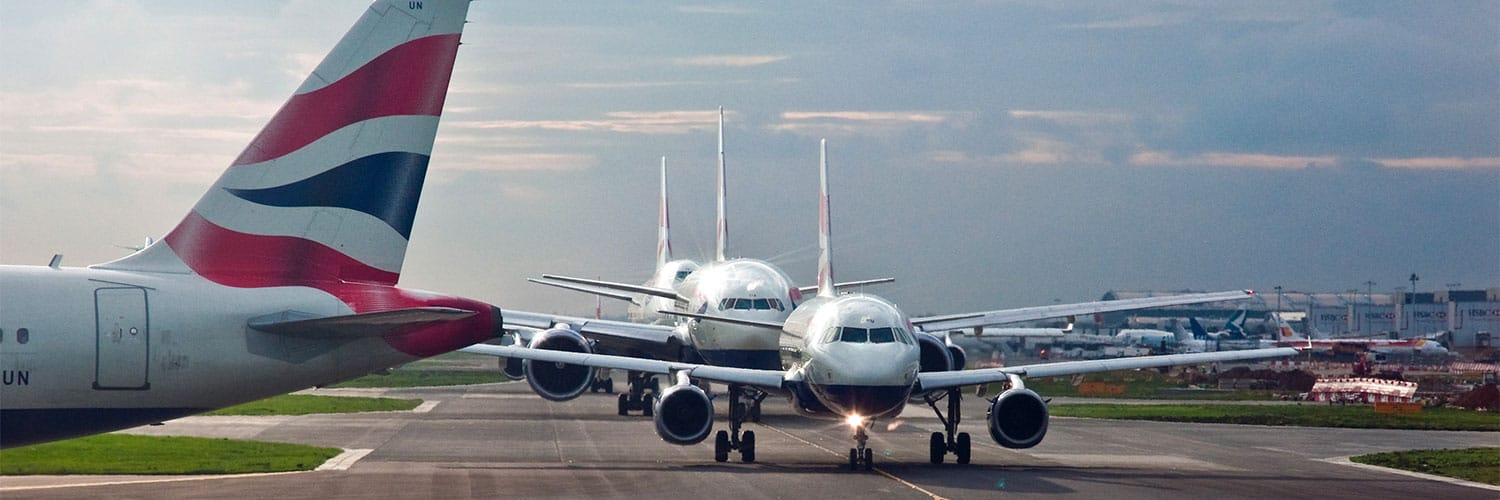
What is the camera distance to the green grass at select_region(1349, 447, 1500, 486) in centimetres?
2717

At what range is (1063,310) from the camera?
1433 inches

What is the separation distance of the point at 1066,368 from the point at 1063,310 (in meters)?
7.30

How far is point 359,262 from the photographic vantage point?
49.6 ft

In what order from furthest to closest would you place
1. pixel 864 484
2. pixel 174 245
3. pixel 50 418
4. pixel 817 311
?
pixel 817 311 → pixel 864 484 → pixel 174 245 → pixel 50 418

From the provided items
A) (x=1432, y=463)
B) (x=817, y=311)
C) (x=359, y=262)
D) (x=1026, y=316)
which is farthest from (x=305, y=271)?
(x=1026, y=316)

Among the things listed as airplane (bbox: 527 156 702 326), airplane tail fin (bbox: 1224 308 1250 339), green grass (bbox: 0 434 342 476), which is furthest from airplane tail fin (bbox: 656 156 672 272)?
airplane tail fin (bbox: 1224 308 1250 339)

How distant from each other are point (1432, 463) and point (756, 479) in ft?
43.4

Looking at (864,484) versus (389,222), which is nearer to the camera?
(389,222)

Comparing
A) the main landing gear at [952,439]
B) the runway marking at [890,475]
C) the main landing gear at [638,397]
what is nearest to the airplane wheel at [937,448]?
the main landing gear at [952,439]

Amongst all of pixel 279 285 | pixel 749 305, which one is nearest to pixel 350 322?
pixel 279 285

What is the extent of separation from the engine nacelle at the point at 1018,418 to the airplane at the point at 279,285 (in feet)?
44.8

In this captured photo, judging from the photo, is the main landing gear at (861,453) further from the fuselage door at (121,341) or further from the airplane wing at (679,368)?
the fuselage door at (121,341)

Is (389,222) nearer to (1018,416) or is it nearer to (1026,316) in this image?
(1018,416)

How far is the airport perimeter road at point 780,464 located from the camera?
2203cm
